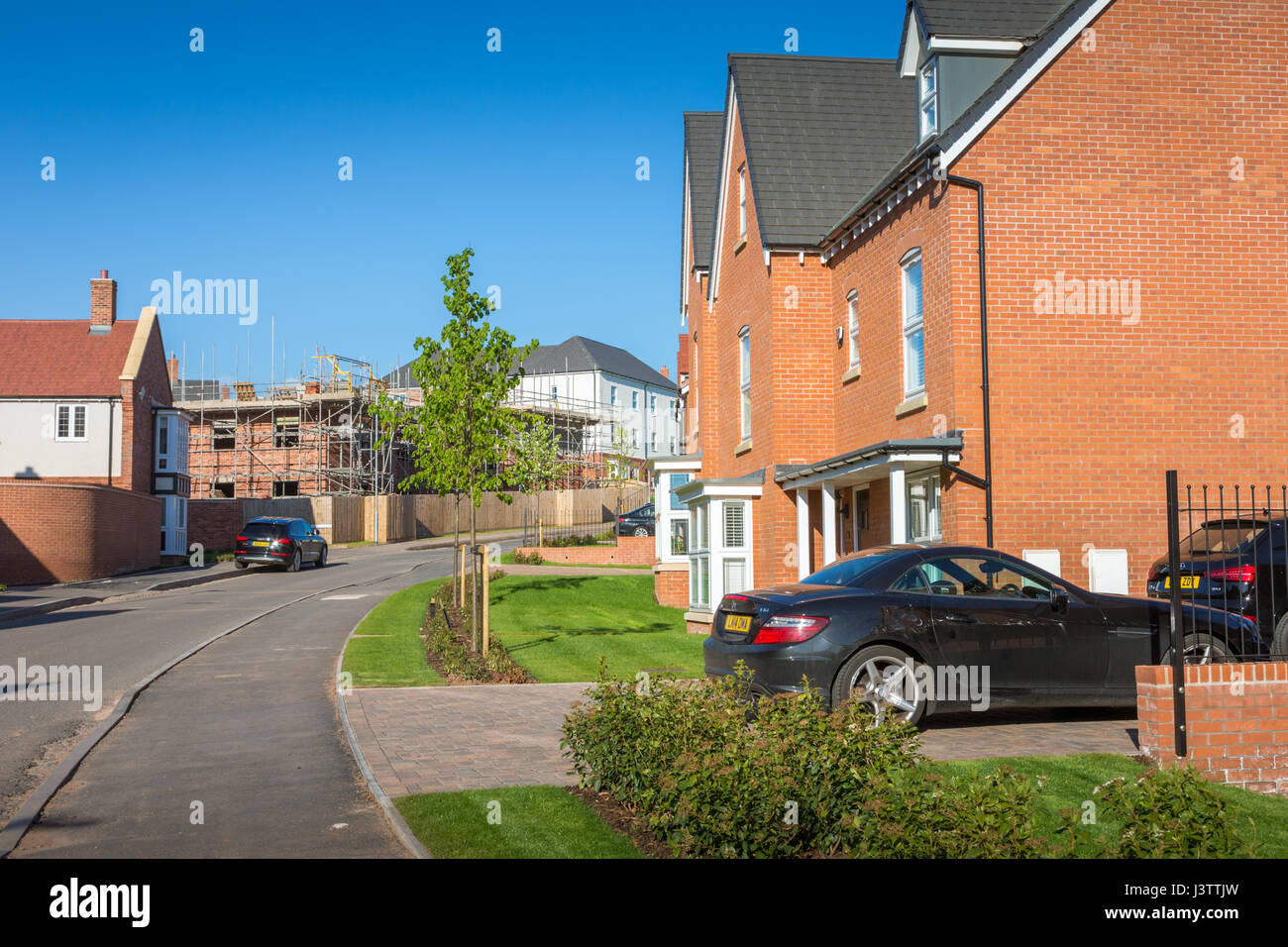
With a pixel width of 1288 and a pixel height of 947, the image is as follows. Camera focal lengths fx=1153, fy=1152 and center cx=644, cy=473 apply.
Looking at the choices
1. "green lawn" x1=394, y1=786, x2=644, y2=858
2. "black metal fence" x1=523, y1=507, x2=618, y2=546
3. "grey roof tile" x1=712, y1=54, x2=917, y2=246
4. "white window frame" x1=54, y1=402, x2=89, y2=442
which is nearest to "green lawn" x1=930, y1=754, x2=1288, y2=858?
"green lawn" x1=394, y1=786, x2=644, y2=858

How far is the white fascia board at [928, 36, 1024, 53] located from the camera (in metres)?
16.1

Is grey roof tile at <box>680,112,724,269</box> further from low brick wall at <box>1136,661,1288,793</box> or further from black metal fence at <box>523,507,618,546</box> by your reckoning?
low brick wall at <box>1136,661,1288,793</box>

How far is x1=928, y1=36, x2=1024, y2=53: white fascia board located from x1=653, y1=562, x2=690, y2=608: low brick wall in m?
13.5

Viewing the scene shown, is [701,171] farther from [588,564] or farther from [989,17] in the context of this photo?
[588,564]

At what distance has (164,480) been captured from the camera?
4912cm

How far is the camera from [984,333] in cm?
1443

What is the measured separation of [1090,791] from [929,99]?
12269 millimetres

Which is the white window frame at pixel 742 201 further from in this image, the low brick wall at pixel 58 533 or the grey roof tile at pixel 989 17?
the low brick wall at pixel 58 533

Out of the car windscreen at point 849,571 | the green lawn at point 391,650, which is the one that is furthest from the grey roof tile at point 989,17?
the green lawn at point 391,650

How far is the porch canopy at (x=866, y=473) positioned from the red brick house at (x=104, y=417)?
92.3 feet

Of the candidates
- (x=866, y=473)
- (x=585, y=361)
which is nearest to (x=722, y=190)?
(x=866, y=473)

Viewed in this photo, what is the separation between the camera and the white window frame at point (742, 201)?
2161cm

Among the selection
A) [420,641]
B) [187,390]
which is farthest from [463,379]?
[187,390]
